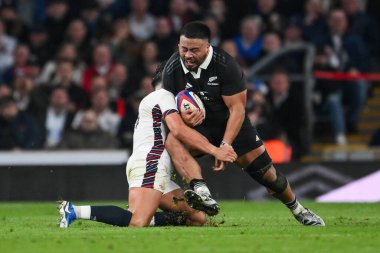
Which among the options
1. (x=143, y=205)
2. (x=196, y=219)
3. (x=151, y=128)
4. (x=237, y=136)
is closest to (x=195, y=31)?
(x=151, y=128)

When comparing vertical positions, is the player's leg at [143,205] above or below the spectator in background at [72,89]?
below

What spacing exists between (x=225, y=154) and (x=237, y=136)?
0.68 meters

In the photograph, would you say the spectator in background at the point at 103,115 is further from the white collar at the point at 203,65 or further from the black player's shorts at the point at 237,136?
the white collar at the point at 203,65

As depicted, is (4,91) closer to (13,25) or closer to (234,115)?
(13,25)

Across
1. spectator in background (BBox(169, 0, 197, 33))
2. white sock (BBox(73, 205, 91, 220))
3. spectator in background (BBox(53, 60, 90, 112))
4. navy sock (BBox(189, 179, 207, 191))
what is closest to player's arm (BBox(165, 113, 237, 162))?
navy sock (BBox(189, 179, 207, 191))

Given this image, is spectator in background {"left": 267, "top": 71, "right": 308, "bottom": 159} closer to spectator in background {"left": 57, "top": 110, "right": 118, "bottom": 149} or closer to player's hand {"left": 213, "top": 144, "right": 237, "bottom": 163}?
spectator in background {"left": 57, "top": 110, "right": 118, "bottom": 149}

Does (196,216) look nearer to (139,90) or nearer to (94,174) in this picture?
(94,174)

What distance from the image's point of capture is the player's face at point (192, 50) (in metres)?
10.3

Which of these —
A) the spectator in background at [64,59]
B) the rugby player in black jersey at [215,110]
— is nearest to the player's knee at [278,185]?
the rugby player in black jersey at [215,110]

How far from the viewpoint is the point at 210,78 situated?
1057cm

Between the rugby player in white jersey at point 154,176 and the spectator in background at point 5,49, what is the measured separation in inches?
344

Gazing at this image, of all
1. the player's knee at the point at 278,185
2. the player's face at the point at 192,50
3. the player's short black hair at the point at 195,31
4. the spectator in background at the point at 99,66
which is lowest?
the player's knee at the point at 278,185

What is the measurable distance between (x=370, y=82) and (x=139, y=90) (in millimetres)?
4187

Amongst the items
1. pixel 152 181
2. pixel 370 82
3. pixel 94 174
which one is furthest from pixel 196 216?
pixel 370 82
